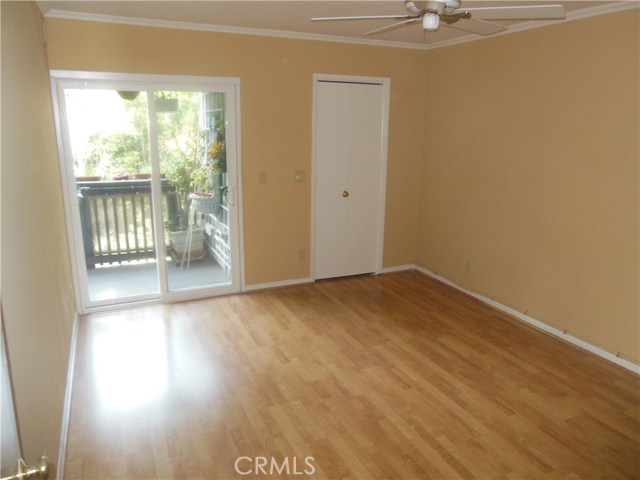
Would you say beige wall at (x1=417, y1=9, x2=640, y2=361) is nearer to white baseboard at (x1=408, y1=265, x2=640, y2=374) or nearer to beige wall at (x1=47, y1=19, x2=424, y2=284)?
white baseboard at (x1=408, y1=265, x2=640, y2=374)

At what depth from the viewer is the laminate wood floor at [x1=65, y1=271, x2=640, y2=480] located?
2.35m

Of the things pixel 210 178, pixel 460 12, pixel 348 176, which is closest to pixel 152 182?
pixel 210 178

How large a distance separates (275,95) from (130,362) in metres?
2.67

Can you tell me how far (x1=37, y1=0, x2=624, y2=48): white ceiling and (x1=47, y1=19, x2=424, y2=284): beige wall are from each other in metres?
0.09

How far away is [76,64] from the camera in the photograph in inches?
141

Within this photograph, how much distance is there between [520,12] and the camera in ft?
6.98

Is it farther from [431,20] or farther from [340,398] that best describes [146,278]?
[431,20]

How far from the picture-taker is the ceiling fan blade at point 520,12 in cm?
206

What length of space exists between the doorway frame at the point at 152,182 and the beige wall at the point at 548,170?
2177mm

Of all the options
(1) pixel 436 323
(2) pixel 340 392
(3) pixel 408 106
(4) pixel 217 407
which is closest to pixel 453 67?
(3) pixel 408 106

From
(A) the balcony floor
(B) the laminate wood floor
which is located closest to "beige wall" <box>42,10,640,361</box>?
(A) the balcony floor

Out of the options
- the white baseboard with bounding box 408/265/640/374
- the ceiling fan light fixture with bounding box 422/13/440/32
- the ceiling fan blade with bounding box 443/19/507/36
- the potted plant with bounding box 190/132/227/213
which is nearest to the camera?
the ceiling fan light fixture with bounding box 422/13/440/32

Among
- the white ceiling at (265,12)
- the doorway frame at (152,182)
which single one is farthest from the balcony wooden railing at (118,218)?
the white ceiling at (265,12)

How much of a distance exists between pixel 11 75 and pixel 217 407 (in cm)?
206
